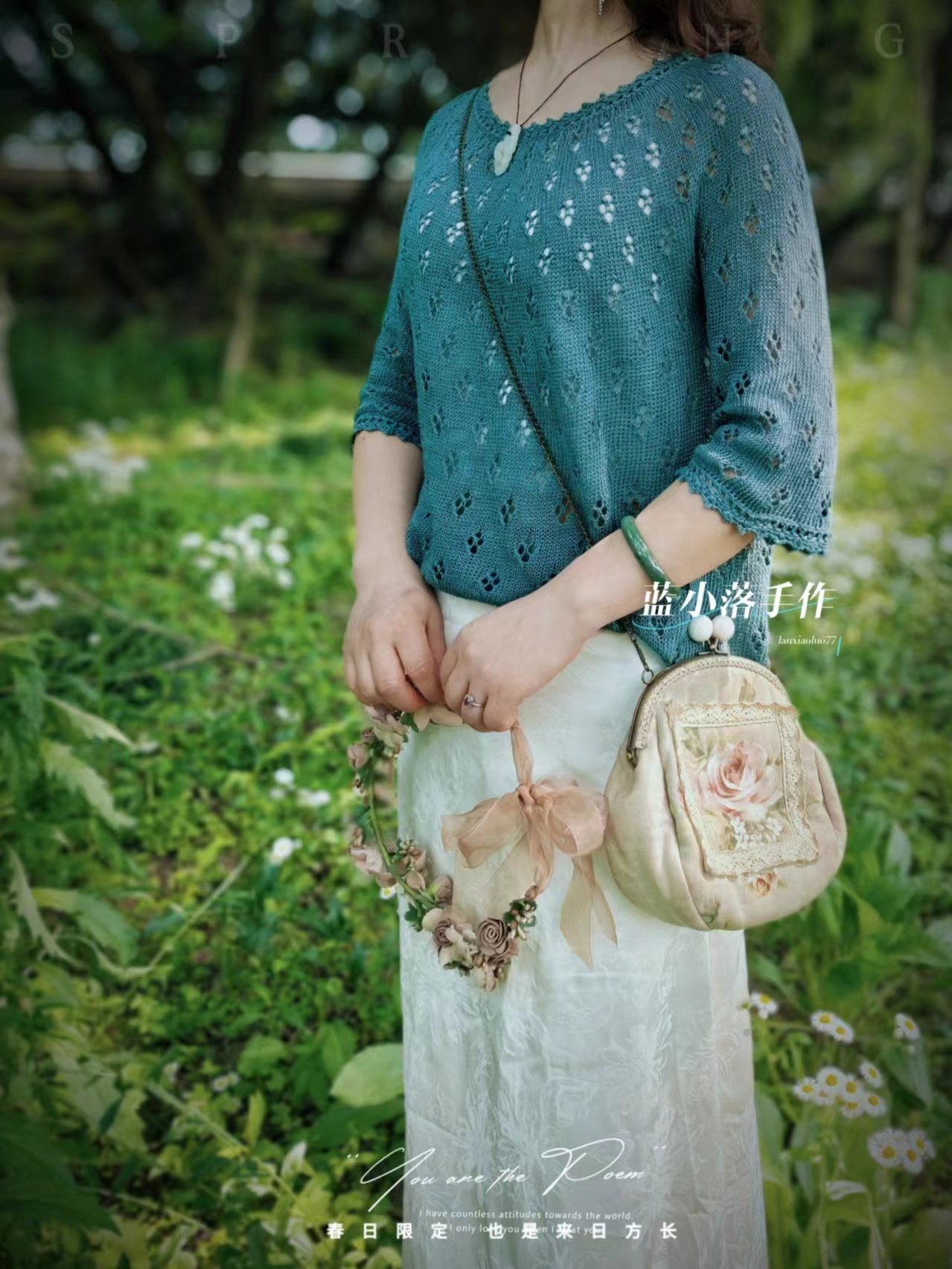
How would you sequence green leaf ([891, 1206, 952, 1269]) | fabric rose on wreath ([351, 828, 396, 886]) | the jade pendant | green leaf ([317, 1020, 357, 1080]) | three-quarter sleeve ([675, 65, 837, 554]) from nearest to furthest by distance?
1. three-quarter sleeve ([675, 65, 837, 554])
2. the jade pendant
3. fabric rose on wreath ([351, 828, 396, 886])
4. green leaf ([891, 1206, 952, 1269])
5. green leaf ([317, 1020, 357, 1080])

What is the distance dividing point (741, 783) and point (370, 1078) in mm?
949

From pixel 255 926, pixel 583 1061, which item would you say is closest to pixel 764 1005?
pixel 583 1061

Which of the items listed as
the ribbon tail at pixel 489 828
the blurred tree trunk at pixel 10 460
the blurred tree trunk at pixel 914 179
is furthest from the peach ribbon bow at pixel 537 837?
the blurred tree trunk at pixel 914 179

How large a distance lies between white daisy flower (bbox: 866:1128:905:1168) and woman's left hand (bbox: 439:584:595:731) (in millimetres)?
930

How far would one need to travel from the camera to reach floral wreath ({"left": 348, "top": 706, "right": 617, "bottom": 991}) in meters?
0.96

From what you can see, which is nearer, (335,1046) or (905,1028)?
(905,1028)

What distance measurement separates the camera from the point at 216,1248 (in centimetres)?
146

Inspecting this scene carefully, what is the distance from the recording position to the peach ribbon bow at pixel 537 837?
976mm

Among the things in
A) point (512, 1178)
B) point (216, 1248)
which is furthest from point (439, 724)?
point (216, 1248)

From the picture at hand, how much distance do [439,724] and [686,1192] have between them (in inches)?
21.4

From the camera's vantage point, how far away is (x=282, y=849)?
189 cm

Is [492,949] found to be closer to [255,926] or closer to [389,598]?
[389,598]

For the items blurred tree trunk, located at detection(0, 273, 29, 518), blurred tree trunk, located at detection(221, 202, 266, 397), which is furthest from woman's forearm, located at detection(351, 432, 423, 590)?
blurred tree trunk, located at detection(221, 202, 266, 397)

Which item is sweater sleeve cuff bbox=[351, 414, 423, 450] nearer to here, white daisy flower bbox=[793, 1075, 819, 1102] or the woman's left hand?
the woman's left hand
